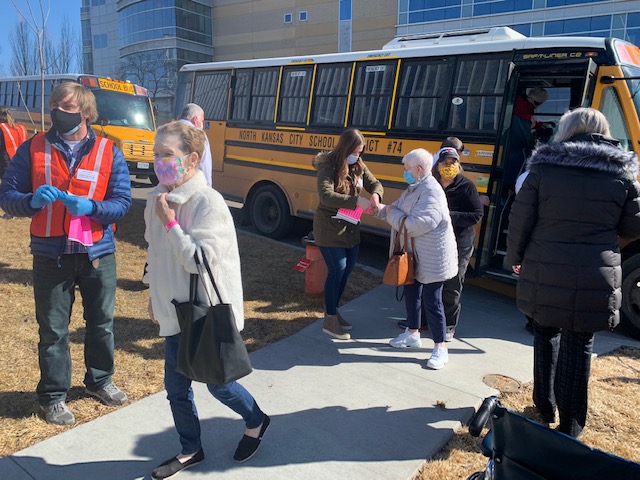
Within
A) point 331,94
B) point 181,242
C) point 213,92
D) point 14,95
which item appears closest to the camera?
point 181,242

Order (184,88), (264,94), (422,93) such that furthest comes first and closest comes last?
(184,88), (264,94), (422,93)

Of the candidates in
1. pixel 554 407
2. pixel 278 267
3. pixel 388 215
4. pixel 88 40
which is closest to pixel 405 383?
pixel 554 407

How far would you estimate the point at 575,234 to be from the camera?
2.79 metres

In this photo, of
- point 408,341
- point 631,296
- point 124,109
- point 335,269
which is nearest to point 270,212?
point 335,269

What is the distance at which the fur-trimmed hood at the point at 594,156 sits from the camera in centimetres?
271

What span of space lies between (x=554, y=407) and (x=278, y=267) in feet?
13.4

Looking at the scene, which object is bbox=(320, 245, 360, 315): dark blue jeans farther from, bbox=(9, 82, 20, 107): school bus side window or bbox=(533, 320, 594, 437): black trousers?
bbox=(9, 82, 20, 107): school bus side window

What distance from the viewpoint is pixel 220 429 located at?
313 centimetres

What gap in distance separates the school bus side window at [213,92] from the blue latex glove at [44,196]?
650cm

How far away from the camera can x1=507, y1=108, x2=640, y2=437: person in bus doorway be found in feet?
8.98

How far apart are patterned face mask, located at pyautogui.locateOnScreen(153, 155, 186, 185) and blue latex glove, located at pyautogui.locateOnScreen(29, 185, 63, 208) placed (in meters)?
0.77

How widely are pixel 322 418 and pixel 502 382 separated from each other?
1.48m

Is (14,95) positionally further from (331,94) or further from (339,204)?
(339,204)

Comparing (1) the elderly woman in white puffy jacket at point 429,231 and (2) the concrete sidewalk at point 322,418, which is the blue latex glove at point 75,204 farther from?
(1) the elderly woman in white puffy jacket at point 429,231
